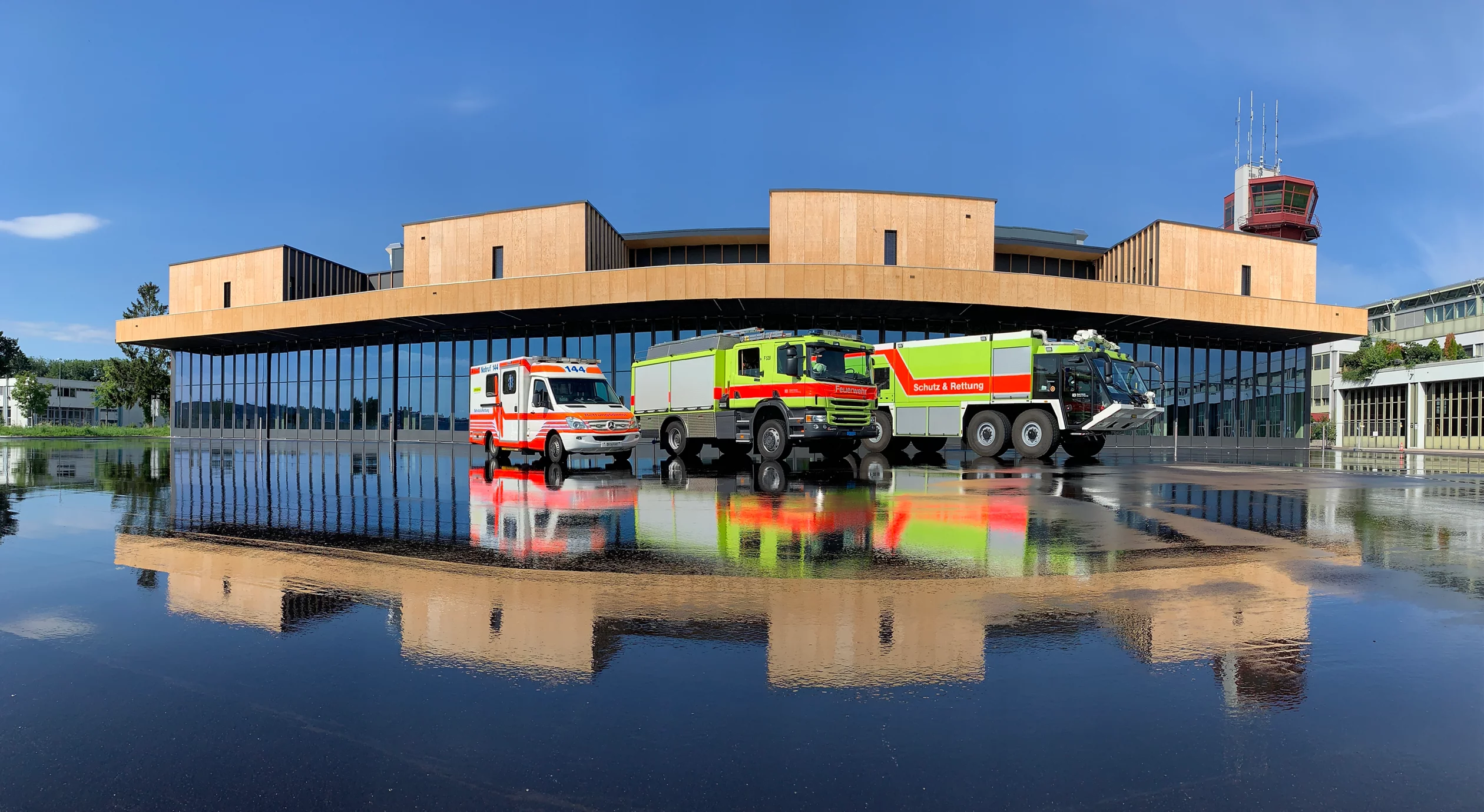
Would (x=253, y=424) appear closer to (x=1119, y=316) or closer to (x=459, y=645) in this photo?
(x=1119, y=316)

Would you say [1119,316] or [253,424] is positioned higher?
[1119,316]

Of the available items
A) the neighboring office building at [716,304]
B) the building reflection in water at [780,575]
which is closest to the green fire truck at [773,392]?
the building reflection in water at [780,575]

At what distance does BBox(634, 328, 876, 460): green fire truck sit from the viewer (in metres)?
18.8

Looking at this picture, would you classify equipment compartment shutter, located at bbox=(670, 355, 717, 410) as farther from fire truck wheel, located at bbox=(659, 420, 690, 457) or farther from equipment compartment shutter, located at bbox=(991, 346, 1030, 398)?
equipment compartment shutter, located at bbox=(991, 346, 1030, 398)

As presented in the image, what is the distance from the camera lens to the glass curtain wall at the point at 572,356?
124ft

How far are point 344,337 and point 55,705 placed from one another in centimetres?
4429

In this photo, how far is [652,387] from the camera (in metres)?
24.0

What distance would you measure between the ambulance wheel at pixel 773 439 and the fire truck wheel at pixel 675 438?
333cm

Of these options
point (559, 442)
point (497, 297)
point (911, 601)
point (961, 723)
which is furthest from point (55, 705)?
point (497, 297)

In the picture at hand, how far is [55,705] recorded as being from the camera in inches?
139

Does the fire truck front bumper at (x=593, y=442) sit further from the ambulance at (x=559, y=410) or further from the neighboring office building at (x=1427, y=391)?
the neighboring office building at (x=1427, y=391)

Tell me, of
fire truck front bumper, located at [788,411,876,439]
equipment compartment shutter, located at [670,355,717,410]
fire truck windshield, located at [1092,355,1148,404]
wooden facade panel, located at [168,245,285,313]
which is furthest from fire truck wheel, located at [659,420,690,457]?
wooden facade panel, located at [168,245,285,313]

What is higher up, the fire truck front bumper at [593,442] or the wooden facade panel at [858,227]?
the wooden facade panel at [858,227]

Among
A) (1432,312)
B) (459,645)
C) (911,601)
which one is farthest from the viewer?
(1432,312)
